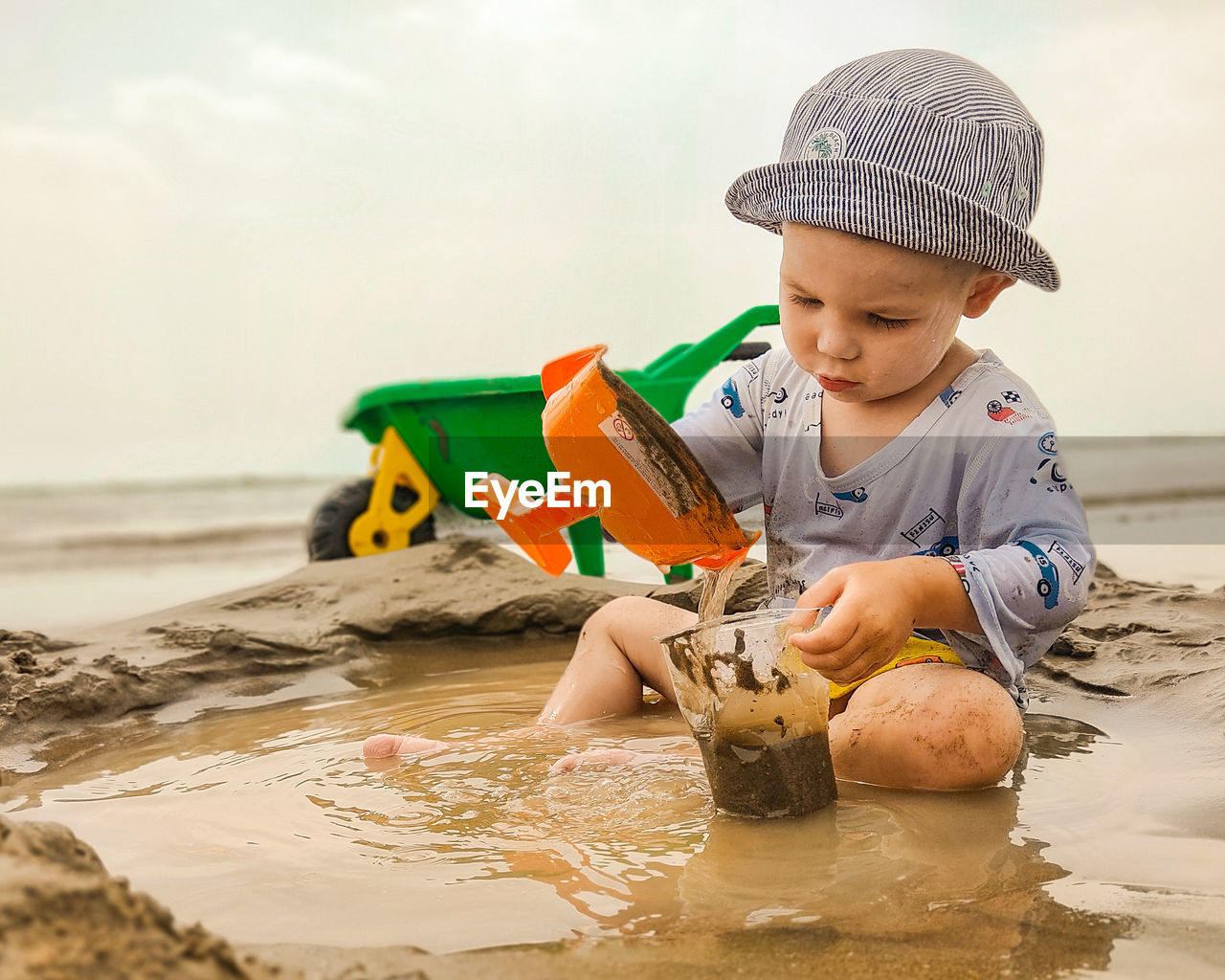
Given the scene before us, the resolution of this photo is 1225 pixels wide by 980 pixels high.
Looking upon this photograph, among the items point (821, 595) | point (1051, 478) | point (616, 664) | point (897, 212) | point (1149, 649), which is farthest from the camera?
point (1149, 649)

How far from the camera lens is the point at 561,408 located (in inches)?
56.6

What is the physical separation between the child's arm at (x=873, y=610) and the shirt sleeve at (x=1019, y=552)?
0.04 meters

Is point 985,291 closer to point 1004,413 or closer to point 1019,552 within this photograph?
point 1004,413

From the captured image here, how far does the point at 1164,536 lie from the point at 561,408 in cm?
472

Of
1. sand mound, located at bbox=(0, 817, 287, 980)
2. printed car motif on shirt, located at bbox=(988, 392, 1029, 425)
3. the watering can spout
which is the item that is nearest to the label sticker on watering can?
the watering can spout

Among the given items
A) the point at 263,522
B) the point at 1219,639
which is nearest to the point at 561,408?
the point at 1219,639

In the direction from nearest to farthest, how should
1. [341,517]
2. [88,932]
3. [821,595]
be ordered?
1. [88,932]
2. [821,595]
3. [341,517]

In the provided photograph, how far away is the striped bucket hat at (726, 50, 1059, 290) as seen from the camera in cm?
136

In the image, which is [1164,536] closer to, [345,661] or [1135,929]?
[345,661]

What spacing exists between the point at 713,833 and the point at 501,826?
230 mm

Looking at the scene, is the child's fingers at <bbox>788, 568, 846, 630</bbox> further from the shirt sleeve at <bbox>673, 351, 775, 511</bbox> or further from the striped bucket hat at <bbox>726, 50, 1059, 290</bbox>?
the shirt sleeve at <bbox>673, 351, 775, 511</bbox>

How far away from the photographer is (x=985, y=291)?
1528mm

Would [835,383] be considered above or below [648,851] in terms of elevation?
above

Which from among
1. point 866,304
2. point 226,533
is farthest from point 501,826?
point 226,533
